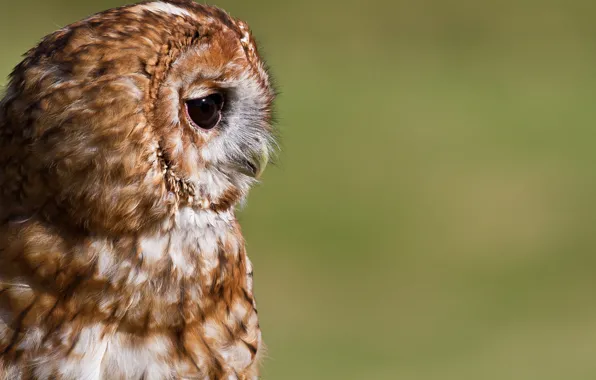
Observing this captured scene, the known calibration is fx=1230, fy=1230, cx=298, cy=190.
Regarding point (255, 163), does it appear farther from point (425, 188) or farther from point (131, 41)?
point (425, 188)

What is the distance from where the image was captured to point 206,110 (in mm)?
2479

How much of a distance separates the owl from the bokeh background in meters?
4.92

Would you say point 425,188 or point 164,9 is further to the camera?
point 425,188

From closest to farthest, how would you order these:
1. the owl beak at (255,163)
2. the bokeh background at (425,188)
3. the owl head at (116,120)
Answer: the owl head at (116,120) < the owl beak at (255,163) < the bokeh background at (425,188)

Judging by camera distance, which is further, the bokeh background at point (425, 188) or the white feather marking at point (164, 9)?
the bokeh background at point (425, 188)

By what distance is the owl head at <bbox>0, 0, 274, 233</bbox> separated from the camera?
2326 millimetres

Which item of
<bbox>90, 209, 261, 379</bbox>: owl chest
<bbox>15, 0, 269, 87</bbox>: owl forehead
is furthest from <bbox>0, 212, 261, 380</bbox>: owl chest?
<bbox>15, 0, 269, 87</bbox>: owl forehead

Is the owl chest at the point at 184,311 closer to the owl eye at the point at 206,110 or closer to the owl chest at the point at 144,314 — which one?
the owl chest at the point at 144,314

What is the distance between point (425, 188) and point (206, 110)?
8335 mm

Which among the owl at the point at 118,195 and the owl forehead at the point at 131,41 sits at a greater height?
the owl forehead at the point at 131,41

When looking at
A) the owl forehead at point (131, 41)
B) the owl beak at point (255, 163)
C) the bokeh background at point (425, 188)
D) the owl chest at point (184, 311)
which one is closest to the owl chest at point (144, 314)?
the owl chest at point (184, 311)

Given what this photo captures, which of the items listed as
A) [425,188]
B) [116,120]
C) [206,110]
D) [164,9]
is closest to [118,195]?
[116,120]

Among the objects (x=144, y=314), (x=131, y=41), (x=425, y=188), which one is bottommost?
(x=425, y=188)

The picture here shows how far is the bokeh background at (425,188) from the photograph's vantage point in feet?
28.1
